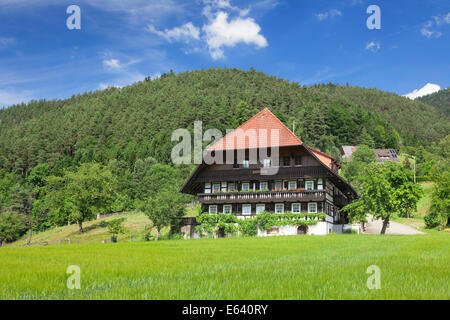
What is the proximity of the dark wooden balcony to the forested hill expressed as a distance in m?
83.1

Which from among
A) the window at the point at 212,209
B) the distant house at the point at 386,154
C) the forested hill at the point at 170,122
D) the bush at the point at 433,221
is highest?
the forested hill at the point at 170,122

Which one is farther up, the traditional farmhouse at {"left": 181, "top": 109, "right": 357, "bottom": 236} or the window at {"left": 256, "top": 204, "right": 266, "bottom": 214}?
the traditional farmhouse at {"left": 181, "top": 109, "right": 357, "bottom": 236}

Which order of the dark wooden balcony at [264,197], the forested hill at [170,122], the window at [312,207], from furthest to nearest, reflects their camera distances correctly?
1. the forested hill at [170,122]
2. the window at [312,207]
3. the dark wooden balcony at [264,197]

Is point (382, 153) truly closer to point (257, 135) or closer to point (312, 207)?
point (312, 207)

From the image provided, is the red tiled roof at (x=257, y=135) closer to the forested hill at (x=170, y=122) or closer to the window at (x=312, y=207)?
the window at (x=312, y=207)

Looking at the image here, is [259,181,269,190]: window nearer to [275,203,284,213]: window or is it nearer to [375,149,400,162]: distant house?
[275,203,284,213]: window

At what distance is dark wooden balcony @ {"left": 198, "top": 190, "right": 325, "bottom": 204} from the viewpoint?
47094 mm

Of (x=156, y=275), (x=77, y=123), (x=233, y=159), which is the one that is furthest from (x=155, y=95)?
(x=156, y=275)

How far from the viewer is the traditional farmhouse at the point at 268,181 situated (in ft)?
156

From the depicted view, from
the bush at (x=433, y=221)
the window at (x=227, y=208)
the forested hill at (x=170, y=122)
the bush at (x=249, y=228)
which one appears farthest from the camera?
the forested hill at (x=170, y=122)

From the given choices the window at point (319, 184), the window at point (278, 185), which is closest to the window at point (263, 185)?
the window at point (278, 185)

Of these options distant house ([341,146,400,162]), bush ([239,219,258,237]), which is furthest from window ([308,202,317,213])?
distant house ([341,146,400,162])

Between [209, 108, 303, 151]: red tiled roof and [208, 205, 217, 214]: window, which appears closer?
[209, 108, 303, 151]: red tiled roof

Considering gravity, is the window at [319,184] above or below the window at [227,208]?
above
